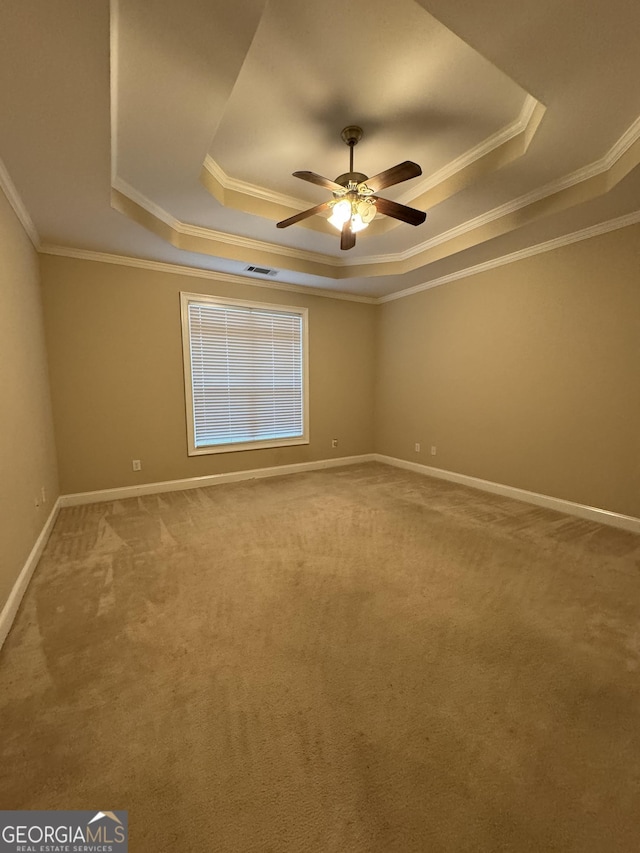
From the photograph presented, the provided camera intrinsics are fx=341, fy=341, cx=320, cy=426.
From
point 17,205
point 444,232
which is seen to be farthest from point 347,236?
point 17,205

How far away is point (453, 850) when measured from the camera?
3.07 feet

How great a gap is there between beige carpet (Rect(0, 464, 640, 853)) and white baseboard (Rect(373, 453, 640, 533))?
14.2 inches

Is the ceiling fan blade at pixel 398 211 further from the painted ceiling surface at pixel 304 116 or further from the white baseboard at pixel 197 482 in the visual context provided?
the white baseboard at pixel 197 482

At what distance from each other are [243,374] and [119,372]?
1450mm

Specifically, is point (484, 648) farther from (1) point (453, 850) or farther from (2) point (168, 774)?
(2) point (168, 774)

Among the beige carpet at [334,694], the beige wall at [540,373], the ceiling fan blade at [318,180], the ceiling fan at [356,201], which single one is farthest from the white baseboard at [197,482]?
the ceiling fan blade at [318,180]

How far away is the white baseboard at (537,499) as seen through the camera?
121 inches

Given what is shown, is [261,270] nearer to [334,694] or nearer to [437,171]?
[437,171]

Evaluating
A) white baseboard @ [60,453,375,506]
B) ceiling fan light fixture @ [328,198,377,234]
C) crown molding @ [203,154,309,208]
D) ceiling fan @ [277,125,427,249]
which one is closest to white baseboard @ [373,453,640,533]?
white baseboard @ [60,453,375,506]

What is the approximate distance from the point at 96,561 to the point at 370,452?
4213mm

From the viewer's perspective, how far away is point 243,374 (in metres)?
4.61

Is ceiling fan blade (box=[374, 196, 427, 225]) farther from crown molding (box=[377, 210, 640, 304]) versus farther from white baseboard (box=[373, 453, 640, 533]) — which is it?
white baseboard (box=[373, 453, 640, 533])

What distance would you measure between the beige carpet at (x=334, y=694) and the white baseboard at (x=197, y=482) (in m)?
1.18

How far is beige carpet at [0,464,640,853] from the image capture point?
1020 millimetres
